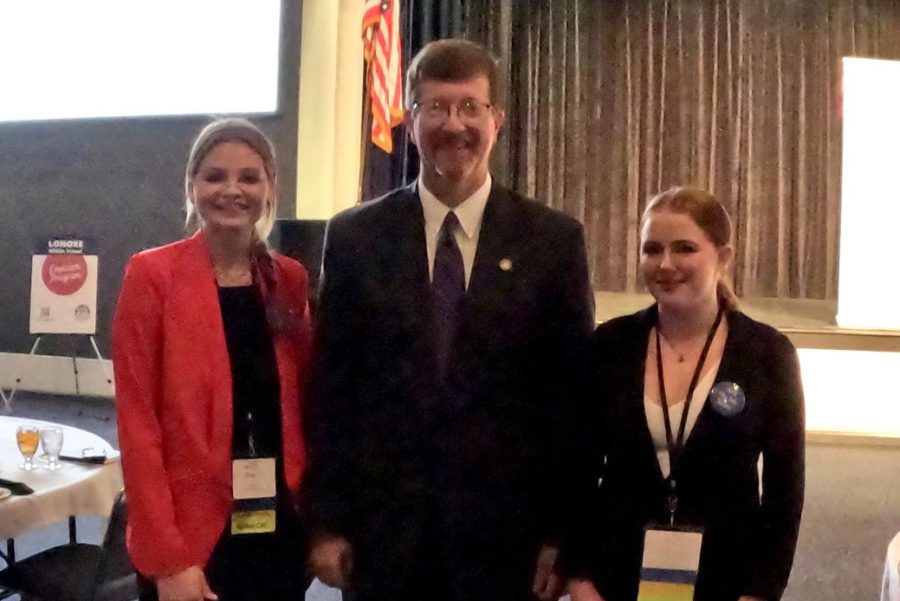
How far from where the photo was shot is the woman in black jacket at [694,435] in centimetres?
146

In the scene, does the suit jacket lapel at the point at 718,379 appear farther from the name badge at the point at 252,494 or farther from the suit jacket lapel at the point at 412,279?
the name badge at the point at 252,494

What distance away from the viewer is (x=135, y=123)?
5668 mm

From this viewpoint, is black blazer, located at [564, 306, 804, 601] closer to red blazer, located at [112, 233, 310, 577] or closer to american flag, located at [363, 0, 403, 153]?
red blazer, located at [112, 233, 310, 577]

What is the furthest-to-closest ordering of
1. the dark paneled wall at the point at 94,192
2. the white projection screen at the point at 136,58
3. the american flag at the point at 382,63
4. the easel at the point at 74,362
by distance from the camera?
the dark paneled wall at the point at 94,192, the easel at the point at 74,362, the white projection screen at the point at 136,58, the american flag at the point at 382,63

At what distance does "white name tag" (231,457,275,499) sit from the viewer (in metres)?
1.54

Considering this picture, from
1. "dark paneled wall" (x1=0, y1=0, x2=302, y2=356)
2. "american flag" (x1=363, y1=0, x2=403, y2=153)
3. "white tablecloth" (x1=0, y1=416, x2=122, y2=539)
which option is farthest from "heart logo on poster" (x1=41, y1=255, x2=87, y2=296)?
"white tablecloth" (x1=0, y1=416, x2=122, y2=539)

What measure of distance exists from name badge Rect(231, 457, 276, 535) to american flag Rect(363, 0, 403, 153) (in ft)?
11.5

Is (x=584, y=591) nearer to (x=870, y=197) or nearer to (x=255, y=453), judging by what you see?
(x=255, y=453)

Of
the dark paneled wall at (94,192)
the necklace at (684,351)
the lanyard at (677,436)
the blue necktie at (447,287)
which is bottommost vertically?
the lanyard at (677,436)

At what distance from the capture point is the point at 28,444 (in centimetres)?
228

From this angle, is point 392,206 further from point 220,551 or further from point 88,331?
point 88,331

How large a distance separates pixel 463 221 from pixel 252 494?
0.65 metres

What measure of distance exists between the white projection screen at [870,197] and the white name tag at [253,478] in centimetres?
461

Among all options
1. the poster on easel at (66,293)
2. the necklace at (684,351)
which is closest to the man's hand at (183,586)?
the necklace at (684,351)
